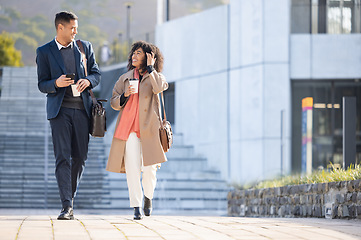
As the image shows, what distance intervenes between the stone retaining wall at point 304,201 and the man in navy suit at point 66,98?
336 cm

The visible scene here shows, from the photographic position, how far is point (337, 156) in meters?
22.3

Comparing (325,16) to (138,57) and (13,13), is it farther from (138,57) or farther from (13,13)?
(13,13)

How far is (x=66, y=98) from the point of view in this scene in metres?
7.00

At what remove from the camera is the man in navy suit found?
271 inches

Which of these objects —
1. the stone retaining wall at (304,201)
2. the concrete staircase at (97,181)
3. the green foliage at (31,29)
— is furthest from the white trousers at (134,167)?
the green foliage at (31,29)

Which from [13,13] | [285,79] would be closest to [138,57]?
[285,79]

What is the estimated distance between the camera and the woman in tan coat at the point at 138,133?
7316 millimetres

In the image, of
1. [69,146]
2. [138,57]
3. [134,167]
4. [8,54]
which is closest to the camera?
[69,146]

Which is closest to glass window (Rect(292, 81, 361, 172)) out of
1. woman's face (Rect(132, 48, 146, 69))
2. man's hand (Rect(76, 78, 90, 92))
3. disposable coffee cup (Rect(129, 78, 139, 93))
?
woman's face (Rect(132, 48, 146, 69))

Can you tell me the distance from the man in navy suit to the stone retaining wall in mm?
3362

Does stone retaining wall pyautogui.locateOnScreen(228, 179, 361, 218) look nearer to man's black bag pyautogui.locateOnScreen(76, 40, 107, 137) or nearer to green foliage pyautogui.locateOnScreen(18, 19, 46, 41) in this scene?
man's black bag pyautogui.locateOnScreen(76, 40, 107, 137)

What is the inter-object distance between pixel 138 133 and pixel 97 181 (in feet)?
43.2

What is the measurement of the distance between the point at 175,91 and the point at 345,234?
20.9 m

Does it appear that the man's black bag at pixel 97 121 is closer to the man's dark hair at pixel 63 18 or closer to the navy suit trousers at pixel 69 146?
the navy suit trousers at pixel 69 146
